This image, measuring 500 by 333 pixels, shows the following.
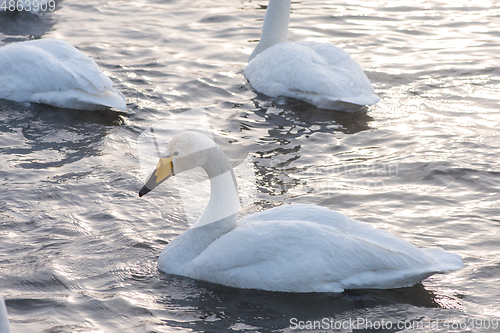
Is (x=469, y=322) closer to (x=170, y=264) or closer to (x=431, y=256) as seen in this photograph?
(x=431, y=256)

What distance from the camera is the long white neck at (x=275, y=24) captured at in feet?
35.2

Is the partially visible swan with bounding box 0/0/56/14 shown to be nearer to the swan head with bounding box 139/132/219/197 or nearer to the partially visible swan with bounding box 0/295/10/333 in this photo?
the swan head with bounding box 139/132/219/197

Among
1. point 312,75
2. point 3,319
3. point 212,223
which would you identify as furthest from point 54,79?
point 3,319

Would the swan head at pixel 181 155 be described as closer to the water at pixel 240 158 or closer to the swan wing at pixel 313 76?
the water at pixel 240 158

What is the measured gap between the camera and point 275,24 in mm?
10773

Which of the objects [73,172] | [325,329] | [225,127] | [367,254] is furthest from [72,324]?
[225,127]

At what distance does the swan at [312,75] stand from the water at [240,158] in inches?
9.5

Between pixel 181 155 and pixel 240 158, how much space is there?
109 inches

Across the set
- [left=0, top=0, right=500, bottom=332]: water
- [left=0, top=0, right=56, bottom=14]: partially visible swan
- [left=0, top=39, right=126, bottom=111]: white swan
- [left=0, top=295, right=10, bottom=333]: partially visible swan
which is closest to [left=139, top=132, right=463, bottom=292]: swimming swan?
[left=0, top=0, right=500, bottom=332]: water

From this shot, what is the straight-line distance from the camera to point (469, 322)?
496 cm

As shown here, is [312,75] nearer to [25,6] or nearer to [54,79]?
[54,79]

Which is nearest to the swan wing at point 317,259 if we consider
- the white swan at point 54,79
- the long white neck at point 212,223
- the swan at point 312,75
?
the long white neck at point 212,223

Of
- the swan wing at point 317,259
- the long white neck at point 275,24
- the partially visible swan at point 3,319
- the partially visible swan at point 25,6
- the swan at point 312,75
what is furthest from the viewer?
the partially visible swan at point 25,6

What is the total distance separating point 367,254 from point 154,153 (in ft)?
13.3
